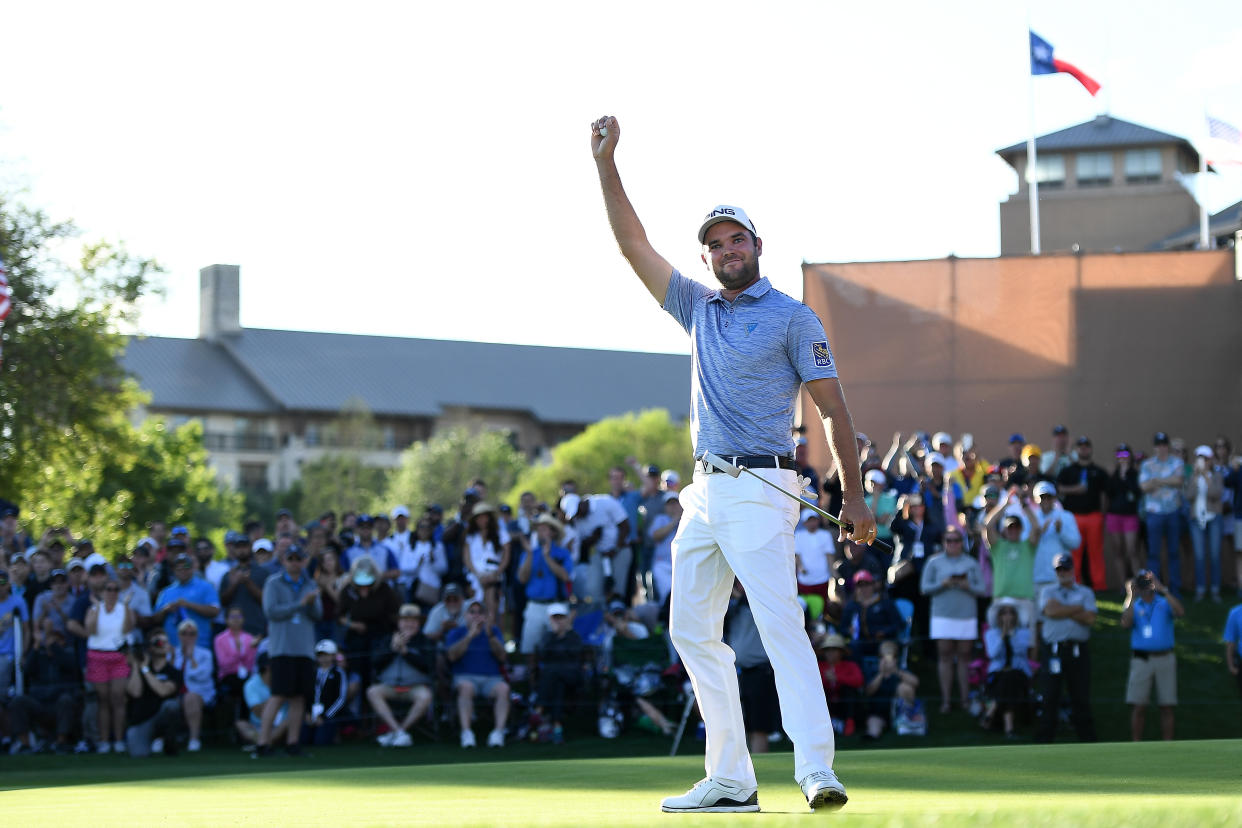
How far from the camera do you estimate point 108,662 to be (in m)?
17.5

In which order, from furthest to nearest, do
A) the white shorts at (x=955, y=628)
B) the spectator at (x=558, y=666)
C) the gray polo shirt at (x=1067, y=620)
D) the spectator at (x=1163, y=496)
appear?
the spectator at (x=1163, y=496) < the spectator at (x=558, y=666) < the white shorts at (x=955, y=628) < the gray polo shirt at (x=1067, y=620)

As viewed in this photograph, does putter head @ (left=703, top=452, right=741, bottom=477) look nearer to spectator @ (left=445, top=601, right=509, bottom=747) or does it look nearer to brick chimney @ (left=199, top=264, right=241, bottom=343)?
spectator @ (left=445, top=601, right=509, bottom=747)

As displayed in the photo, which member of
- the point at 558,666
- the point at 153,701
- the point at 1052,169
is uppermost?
the point at 1052,169

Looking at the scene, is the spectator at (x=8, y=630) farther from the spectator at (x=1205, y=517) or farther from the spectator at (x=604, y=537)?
the spectator at (x=1205, y=517)

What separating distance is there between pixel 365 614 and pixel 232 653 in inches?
61.1

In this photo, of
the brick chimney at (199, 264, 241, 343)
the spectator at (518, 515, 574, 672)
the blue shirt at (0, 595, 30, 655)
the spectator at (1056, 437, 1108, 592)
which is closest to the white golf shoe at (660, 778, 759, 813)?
the spectator at (518, 515, 574, 672)

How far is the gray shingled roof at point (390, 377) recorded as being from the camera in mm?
94938

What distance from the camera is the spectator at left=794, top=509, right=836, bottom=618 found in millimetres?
17703

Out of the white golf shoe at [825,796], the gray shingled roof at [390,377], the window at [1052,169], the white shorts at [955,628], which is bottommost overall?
the white shorts at [955,628]

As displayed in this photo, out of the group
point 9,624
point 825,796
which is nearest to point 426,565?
point 9,624

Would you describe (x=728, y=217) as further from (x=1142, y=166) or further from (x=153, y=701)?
(x=1142, y=166)

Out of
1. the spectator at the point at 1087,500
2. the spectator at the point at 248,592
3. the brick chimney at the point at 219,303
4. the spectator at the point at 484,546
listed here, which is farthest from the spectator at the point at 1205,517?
the brick chimney at the point at 219,303

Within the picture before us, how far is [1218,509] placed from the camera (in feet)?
66.3

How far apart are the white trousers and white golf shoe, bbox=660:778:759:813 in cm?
4
